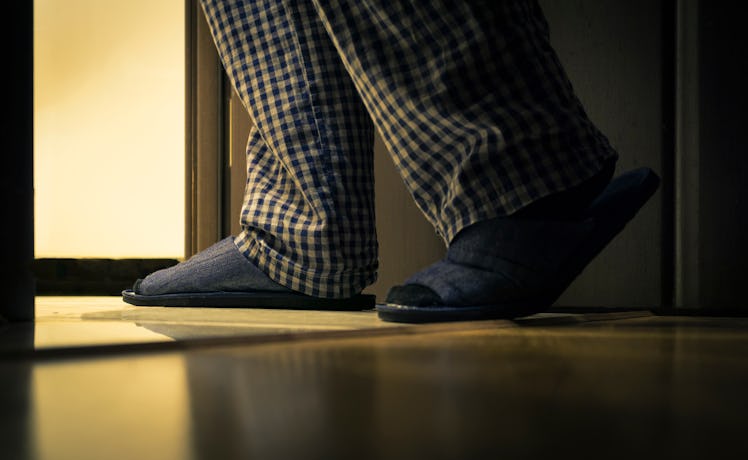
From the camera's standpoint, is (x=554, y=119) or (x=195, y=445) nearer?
(x=195, y=445)

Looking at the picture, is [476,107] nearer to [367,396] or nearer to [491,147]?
[491,147]

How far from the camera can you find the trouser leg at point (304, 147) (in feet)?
3.26

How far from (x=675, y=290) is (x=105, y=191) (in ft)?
6.80

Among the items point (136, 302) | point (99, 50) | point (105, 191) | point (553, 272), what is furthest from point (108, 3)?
point (553, 272)

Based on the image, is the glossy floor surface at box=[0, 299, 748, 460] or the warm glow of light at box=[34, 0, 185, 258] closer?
the glossy floor surface at box=[0, 299, 748, 460]

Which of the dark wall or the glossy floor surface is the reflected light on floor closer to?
the glossy floor surface

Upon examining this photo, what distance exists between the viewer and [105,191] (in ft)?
8.64

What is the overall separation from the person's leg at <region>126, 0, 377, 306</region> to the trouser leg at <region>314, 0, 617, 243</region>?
226 millimetres

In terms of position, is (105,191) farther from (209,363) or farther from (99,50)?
(209,363)

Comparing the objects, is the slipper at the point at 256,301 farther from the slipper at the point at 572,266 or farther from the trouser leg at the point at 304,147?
the slipper at the point at 572,266

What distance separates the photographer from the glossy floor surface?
21 cm

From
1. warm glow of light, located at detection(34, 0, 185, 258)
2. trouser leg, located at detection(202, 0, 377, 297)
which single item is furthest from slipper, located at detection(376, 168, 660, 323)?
warm glow of light, located at detection(34, 0, 185, 258)

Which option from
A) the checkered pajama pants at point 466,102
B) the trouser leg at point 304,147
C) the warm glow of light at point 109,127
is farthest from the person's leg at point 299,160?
the warm glow of light at point 109,127

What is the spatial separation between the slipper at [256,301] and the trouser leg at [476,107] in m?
0.28
